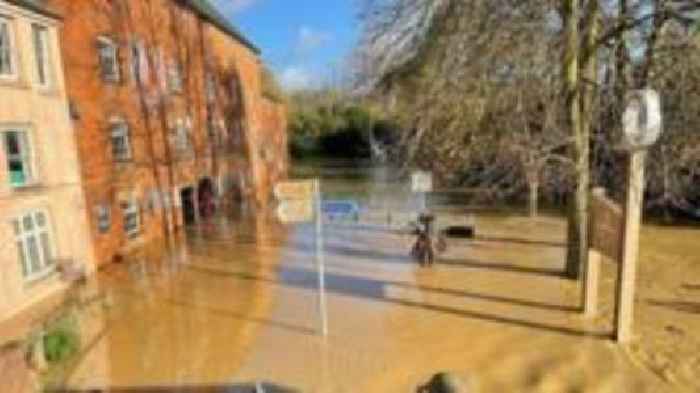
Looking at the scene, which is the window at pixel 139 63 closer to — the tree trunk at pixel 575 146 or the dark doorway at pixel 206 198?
the dark doorway at pixel 206 198

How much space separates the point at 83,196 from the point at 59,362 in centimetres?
867

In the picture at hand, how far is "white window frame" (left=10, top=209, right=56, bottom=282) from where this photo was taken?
1688 centimetres

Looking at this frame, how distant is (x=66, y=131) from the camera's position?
64.1 ft

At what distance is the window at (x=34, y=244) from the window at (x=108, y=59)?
6.67m

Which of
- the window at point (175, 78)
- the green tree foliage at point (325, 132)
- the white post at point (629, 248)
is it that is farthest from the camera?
the green tree foliage at point (325, 132)

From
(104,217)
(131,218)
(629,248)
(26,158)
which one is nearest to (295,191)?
(629,248)

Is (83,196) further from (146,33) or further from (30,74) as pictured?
(146,33)

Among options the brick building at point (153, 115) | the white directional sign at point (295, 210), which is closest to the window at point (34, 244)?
the brick building at point (153, 115)

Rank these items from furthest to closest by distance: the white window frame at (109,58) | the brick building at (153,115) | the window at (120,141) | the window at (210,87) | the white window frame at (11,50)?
the window at (210,87) < the window at (120,141) < the white window frame at (109,58) < the brick building at (153,115) < the white window frame at (11,50)

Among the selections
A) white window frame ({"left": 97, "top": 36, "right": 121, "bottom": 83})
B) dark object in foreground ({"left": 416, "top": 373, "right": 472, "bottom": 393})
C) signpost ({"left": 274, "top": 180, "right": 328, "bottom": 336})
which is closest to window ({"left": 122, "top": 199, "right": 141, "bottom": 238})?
white window frame ({"left": 97, "top": 36, "right": 121, "bottom": 83})

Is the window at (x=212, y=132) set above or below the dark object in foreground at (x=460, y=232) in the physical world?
above

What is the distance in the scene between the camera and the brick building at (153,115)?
2136cm

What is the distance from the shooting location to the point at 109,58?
77.0ft

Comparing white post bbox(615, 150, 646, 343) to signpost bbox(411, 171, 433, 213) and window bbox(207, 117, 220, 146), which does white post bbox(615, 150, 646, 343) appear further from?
window bbox(207, 117, 220, 146)
